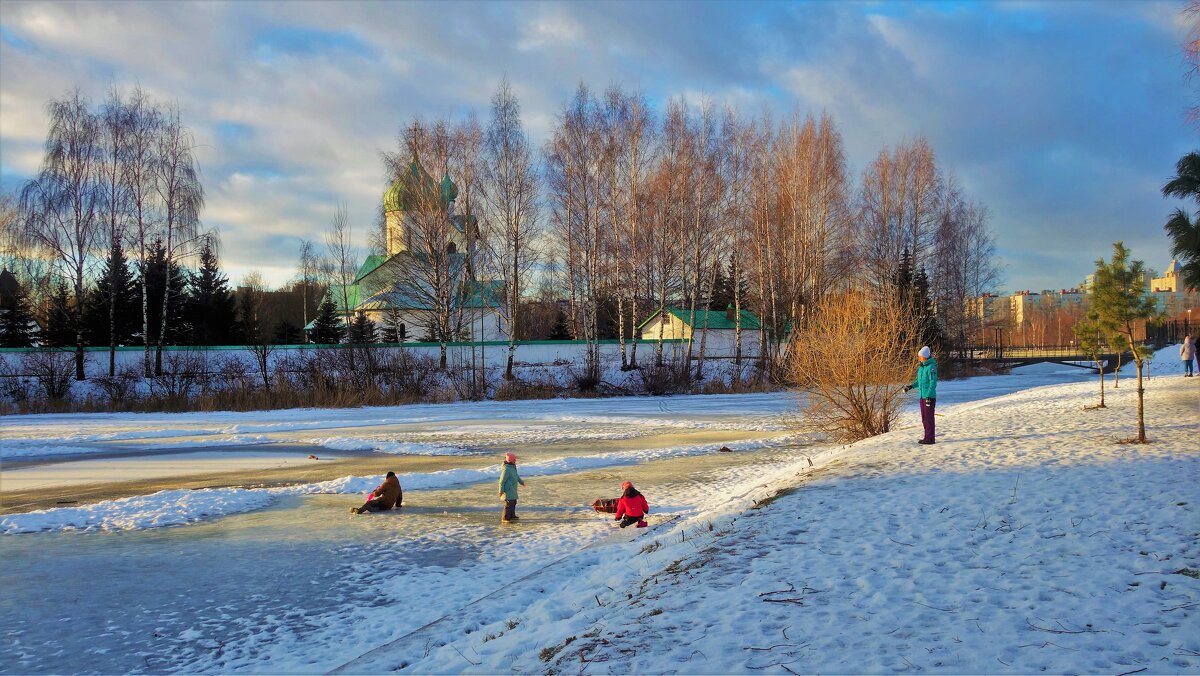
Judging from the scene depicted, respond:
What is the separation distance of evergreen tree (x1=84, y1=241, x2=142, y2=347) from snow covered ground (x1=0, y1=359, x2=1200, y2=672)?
32120 millimetres

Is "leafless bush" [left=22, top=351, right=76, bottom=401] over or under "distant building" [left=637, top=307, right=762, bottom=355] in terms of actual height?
under

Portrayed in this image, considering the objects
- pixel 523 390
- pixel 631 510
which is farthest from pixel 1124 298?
pixel 523 390

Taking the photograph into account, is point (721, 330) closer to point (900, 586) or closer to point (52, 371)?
point (52, 371)

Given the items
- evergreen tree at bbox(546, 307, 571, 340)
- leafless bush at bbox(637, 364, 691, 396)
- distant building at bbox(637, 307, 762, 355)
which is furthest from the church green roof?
evergreen tree at bbox(546, 307, 571, 340)

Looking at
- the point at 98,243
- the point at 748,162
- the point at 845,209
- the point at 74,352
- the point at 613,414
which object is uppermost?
the point at 748,162

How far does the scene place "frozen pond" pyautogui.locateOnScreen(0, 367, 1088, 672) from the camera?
6.00 m

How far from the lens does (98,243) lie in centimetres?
3419

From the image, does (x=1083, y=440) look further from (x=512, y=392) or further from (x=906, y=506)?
(x=512, y=392)

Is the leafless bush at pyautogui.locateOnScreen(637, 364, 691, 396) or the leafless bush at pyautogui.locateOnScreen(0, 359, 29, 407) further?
the leafless bush at pyautogui.locateOnScreen(637, 364, 691, 396)

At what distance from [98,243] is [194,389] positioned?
845 centimetres

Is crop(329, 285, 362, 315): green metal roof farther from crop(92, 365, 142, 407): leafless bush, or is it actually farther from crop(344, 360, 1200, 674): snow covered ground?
crop(344, 360, 1200, 674): snow covered ground

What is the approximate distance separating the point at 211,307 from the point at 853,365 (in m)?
41.5

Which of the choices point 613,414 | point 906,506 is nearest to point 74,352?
point 613,414

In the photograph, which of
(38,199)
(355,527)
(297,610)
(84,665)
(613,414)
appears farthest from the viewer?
(38,199)
